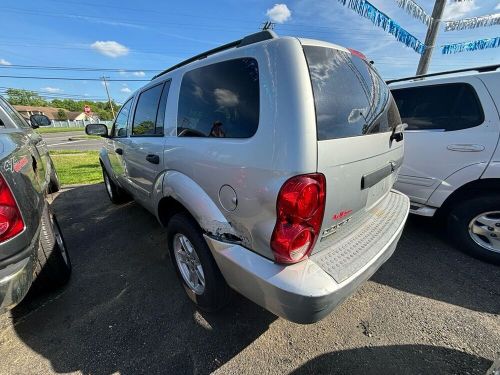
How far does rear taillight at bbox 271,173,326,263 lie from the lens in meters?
1.34

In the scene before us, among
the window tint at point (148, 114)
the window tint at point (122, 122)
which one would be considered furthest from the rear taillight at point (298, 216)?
the window tint at point (122, 122)

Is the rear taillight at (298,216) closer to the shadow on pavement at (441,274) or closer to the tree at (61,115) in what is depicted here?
the shadow on pavement at (441,274)

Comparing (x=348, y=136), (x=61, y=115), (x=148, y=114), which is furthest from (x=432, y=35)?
(x=61, y=115)

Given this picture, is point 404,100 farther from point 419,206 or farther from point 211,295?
point 211,295

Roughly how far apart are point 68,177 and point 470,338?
28.5 feet

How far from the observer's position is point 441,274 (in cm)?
265

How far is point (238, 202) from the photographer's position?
156 centimetres

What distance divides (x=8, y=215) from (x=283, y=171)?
1637mm

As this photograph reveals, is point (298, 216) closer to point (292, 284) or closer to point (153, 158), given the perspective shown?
point (292, 284)

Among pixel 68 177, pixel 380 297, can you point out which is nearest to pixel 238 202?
pixel 380 297

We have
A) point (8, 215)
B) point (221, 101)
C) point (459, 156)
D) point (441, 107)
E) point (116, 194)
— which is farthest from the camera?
point (116, 194)

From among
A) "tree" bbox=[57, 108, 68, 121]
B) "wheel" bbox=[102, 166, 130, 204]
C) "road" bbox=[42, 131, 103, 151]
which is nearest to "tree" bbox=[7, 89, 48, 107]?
"tree" bbox=[57, 108, 68, 121]

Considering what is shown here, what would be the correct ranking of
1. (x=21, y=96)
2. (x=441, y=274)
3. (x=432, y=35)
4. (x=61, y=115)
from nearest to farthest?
(x=441, y=274)
(x=432, y=35)
(x=61, y=115)
(x=21, y=96)

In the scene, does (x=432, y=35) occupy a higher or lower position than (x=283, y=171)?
higher
